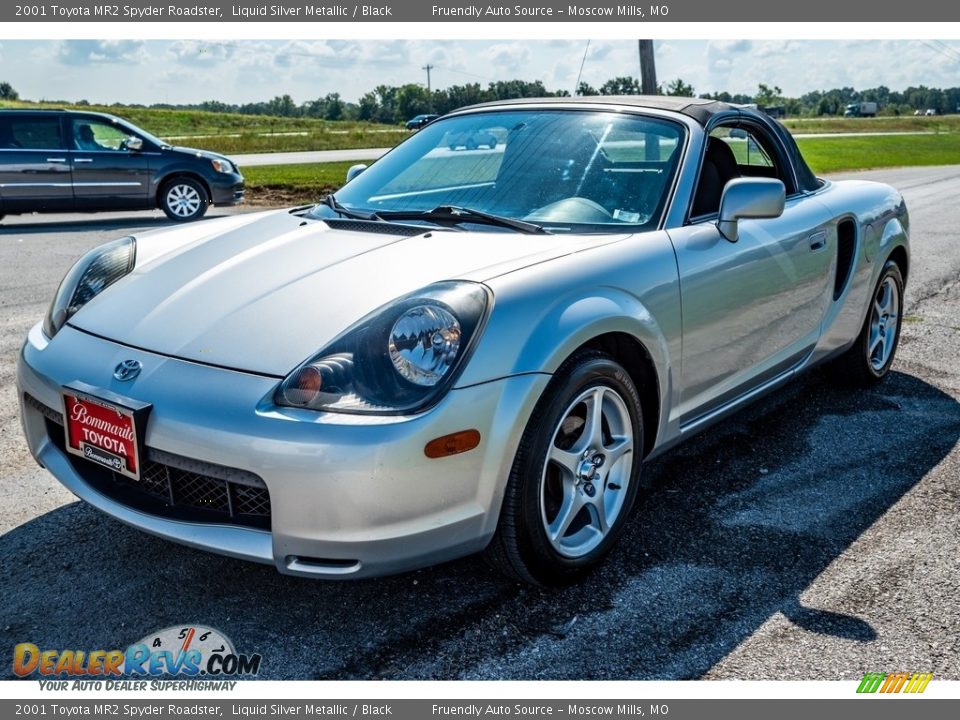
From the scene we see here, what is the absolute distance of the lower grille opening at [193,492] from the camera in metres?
2.54

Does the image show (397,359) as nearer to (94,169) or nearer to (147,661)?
(147,661)

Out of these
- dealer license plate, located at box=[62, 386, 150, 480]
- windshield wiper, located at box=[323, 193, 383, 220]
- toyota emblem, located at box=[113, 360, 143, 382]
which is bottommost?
dealer license plate, located at box=[62, 386, 150, 480]

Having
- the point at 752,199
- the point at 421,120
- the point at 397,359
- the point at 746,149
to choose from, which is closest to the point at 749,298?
the point at 752,199

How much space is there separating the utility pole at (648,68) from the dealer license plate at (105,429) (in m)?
16.7

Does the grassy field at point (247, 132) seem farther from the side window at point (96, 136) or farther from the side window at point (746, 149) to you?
the side window at point (746, 149)

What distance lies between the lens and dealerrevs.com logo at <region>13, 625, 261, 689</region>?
2.49m

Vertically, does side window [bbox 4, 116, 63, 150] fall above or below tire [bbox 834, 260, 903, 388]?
above

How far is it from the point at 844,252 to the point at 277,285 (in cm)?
292

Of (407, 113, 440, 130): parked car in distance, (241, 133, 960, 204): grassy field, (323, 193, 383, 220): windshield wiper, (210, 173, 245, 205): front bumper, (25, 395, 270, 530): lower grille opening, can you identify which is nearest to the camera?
(25, 395, 270, 530): lower grille opening

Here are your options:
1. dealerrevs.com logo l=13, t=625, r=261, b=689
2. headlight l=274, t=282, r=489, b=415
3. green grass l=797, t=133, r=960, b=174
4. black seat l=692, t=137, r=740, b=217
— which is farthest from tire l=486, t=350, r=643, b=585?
green grass l=797, t=133, r=960, b=174

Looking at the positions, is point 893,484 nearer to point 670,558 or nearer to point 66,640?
point 670,558

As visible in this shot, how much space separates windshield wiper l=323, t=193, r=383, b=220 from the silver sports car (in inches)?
0.9

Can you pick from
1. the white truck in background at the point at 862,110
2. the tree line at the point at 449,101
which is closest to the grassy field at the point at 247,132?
the tree line at the point at 449,101

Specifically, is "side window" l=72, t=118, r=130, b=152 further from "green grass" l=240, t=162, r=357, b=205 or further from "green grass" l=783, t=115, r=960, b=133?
"green grass" l=783, t=115, r=960, b=133
